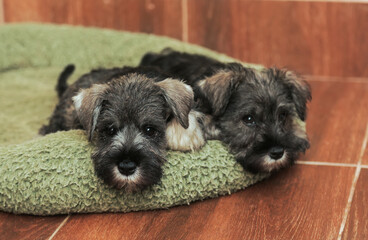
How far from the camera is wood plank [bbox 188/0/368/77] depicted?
5164 millimetres

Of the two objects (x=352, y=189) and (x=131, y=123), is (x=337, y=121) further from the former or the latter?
(x=131, y=123)

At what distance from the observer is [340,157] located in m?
3.60

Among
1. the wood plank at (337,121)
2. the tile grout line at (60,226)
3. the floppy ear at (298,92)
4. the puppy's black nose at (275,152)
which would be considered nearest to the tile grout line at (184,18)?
the wood plank at (337,121)

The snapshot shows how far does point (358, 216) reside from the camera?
2.79 m

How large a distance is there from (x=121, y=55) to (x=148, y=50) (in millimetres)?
286

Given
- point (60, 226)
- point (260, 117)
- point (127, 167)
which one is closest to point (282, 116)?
point (260, 117)

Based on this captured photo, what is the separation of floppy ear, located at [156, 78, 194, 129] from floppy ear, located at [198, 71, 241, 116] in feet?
0.77

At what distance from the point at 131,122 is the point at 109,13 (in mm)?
2931

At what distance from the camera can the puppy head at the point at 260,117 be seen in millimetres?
3047

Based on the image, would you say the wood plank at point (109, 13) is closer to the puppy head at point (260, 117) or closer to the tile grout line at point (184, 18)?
the tile grout line at point (184, 18)

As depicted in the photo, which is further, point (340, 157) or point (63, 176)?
point (340, 157)

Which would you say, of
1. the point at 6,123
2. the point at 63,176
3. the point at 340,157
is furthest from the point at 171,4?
the point at 63,176

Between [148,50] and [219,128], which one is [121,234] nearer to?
[219,128]

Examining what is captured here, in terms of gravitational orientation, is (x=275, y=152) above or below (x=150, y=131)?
below
